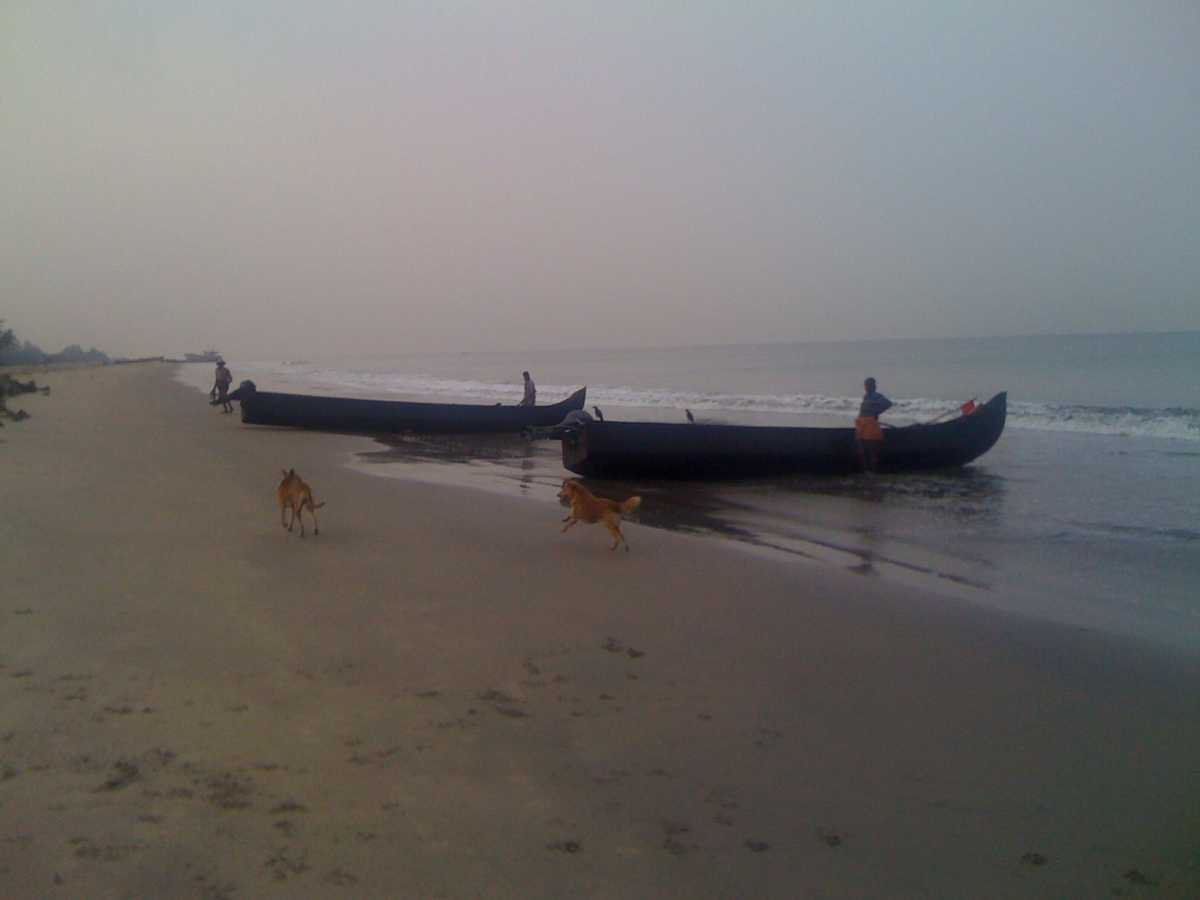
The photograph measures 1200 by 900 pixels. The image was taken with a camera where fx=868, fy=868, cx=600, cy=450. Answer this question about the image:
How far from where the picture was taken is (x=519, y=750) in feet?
12.9

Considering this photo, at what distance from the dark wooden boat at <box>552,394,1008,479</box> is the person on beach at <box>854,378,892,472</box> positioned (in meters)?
0.15

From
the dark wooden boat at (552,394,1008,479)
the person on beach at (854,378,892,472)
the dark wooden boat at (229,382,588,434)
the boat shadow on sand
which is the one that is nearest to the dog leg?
the boat shadow on sand

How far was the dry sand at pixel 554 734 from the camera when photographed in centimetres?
309

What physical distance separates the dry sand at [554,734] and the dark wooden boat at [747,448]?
19.7 feet

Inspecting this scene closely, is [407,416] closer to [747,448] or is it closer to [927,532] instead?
[747,448]

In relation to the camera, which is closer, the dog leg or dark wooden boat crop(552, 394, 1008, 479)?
the dog leg

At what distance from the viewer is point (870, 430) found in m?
14.5

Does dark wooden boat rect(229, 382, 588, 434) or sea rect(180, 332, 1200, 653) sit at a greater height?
dark wooden boat rect(229, 382, 588, 434)

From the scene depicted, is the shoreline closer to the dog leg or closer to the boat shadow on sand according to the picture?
the boat shadow on sand

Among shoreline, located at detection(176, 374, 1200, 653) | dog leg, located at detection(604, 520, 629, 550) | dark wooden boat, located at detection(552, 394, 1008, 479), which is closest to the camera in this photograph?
shoreline, located at detection(176, 374, 1200, 653)

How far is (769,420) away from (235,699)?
2436 cm

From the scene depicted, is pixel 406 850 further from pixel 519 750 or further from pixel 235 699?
pixel 235 699

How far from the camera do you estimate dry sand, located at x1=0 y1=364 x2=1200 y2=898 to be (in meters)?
3.09

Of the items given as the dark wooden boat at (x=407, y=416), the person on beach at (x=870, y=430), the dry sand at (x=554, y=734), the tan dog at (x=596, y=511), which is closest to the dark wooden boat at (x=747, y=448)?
the person on beach at (x=870, y=430)
